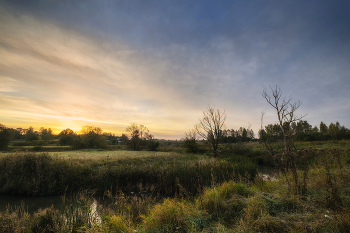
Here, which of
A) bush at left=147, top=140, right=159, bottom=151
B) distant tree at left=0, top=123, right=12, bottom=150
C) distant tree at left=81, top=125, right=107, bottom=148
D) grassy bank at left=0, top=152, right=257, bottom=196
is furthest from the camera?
distant tree at left=81, top=125, right=107, bottom=148

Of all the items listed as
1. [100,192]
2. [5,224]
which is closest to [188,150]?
[100,192]

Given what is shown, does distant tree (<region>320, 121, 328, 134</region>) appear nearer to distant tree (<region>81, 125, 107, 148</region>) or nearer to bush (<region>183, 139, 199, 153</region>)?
bush (<region>183, 139, 199, 153</region>)

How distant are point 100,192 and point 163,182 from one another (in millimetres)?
4556

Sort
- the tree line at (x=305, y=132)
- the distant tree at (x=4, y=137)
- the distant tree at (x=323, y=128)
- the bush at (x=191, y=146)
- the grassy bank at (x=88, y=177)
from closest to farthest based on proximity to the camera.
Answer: the tree line at (x=305, y=132), the grassy bank at (x=88, y=177), the distant tree at (x=4, y=137), the bush at (x=191, y=146), the distant tree at (x=323, y=128)

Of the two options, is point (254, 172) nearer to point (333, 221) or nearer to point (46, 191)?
point (333, 221)

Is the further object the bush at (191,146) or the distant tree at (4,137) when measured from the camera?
the bush at (191,146)

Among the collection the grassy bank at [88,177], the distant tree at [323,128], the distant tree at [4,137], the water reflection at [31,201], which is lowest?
the water reflection at [31,201]

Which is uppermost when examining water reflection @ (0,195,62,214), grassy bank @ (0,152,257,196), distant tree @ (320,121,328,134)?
distant tree @ (320,121,328,134)

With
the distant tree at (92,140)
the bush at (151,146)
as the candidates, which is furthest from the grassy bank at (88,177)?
the distant tree at (92,140)

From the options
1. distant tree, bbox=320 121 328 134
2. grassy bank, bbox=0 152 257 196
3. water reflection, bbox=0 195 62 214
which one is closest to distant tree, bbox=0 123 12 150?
grassy bank, bbox=0 152 257 196

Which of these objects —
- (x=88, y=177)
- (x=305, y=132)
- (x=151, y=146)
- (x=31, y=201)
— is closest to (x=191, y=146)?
(x=151, y=146)

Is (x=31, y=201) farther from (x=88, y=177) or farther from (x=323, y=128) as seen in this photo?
(x=323, y=128)

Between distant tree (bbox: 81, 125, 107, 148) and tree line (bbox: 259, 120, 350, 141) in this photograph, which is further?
distant tree (bbox: 81, 125, 107, 148)

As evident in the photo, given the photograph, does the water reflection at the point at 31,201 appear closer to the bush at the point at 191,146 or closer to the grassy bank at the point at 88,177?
the grassy bank at the point at 88,177
